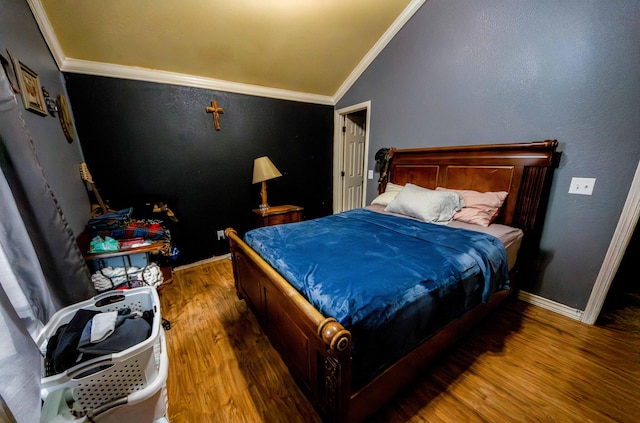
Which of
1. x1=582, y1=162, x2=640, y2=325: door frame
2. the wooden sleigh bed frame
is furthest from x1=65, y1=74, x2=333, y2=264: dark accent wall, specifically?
x1=582, y1=162, x2=640, y2=325: door frame

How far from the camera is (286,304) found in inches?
48.5

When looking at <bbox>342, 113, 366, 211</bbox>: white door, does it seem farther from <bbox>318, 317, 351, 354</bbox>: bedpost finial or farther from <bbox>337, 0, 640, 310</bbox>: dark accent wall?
<bbox>318, 317, 351, 354</bbox>: bedpost finial

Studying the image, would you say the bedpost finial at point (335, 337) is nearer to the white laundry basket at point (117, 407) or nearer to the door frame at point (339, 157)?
A: the white laundry basket at point (117, 407)

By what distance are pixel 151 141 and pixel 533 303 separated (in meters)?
4.11

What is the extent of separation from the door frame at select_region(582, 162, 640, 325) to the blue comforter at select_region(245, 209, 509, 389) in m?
0.79

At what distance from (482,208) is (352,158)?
237 centimetres

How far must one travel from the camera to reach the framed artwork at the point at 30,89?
1.37m

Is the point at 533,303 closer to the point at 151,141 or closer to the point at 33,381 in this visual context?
the point at 33,381

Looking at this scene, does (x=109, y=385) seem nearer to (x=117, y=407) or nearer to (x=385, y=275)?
(x=117, y=407)

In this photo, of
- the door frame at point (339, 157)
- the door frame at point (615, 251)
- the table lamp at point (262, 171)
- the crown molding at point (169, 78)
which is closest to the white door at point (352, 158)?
the door frame at point (339, 157)

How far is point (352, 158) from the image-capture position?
4031mm

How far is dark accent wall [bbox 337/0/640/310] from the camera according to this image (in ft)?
5.10

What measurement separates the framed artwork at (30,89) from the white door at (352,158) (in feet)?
10.7

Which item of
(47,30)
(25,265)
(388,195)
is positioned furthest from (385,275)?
(47,30)
